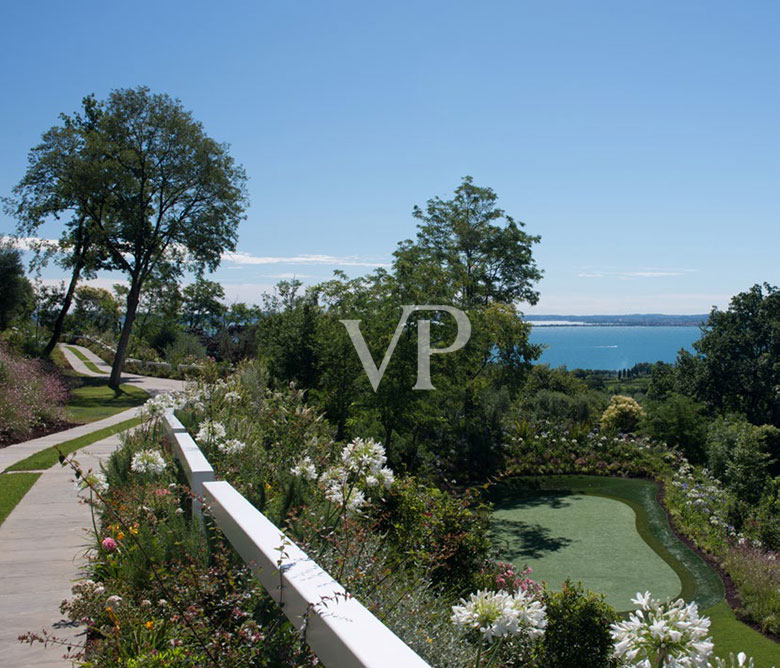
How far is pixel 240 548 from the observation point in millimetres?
2646

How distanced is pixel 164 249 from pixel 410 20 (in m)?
13.6

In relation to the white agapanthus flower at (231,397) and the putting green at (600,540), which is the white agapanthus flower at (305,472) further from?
the putting green at (600,540)

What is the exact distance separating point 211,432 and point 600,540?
7.44 metres

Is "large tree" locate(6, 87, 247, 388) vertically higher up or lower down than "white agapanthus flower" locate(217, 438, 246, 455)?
higher up

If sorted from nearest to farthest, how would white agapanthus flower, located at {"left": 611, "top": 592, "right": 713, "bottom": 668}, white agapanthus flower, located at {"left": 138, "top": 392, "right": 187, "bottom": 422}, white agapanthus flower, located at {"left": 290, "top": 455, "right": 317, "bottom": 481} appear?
white agapanthus flower, located at {"left": 611, "top": 592, "right": 713, "bottom": 668} < white agapanthus flower, located at {"left": 290, "top": 455, "right": 317, "bottom": 481} < white agapanthus flower, located at {"left": 138, "top": 392, "right": 187, "bottom": 422}

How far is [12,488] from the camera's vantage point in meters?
6.67

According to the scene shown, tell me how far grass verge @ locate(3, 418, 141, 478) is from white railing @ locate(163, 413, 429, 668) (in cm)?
452

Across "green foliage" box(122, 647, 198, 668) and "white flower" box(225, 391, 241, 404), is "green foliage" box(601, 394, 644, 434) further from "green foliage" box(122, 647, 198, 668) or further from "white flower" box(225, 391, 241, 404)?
"green foliage" box(122, 647, 198, 668)

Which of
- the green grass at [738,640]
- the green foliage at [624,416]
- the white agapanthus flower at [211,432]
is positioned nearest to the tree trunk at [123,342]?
the green foliage at [624,416]

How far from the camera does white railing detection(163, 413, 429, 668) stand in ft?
5.08

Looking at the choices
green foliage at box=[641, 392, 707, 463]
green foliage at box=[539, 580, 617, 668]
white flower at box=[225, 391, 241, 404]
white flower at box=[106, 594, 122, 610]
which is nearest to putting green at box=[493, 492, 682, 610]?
green foliage at box=[539, 580, 617, 668]

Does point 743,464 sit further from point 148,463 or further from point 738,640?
point 148,463

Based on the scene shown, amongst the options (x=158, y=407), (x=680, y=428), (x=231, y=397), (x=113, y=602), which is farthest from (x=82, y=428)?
(x=680, y=428)

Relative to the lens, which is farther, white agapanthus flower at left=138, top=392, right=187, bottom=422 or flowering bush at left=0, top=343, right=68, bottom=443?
flowering bush at left=0, top=343, right=68, bottom=443
